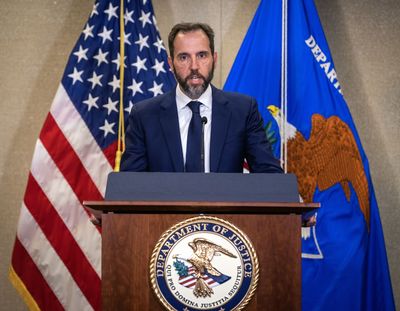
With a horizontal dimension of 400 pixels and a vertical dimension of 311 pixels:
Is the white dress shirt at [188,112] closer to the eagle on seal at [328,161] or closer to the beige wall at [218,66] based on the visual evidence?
the eagle on seal at [328,161]

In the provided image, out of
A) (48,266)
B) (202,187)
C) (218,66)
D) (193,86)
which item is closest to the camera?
(202,187)

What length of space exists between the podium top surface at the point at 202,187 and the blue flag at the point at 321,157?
69.4 inches

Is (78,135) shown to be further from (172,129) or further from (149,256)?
(149,256)

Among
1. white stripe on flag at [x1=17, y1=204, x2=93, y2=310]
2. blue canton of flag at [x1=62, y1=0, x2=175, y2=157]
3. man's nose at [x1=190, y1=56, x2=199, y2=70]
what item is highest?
blue canton of flag at [x1=62, y1=0, x2=175, y2=157]

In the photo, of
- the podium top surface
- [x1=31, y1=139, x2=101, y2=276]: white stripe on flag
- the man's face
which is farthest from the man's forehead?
[x1=31, y1=139, x2=101, y2=276]: white stripe on flag

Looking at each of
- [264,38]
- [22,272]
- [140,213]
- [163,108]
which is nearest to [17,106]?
[22,272]

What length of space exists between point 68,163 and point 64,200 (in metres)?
0.23

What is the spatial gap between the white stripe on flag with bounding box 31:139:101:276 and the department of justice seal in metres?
2.13

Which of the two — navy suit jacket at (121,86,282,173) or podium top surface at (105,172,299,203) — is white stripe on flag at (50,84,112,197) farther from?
podium top surface at (105,172,299,203)

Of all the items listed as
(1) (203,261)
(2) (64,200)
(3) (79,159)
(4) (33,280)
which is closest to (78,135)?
(3) (79,159)

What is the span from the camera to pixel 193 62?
245 cm

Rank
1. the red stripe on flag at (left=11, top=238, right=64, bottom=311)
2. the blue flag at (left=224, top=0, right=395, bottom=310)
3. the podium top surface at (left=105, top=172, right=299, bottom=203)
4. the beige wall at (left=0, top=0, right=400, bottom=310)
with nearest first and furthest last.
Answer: the podium top surface at (left=105, top=172, right=299, bottom=203) → the blue flag at (left=224, top=0, right=395, bottom=310) → the red stripe on flag at (left=11, top=238, right=64, bottom=311) → the beige wall at (left=0, top=0, right=400, bottom=310)

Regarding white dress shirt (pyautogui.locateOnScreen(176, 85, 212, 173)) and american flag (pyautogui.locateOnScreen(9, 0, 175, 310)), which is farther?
american flag (pyautogui.locateOnScreen(9, 0, 175, 310))

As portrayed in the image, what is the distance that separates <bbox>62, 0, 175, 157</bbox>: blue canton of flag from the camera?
148 inches
